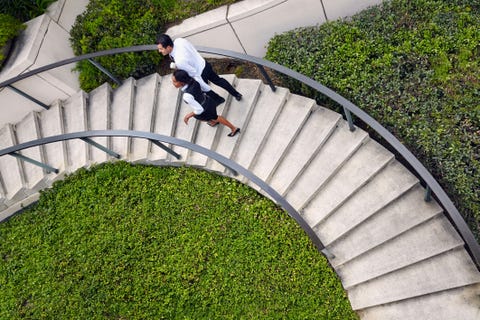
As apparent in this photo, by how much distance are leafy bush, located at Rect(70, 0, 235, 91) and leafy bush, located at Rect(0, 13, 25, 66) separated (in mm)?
869

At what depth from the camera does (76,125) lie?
7535mm

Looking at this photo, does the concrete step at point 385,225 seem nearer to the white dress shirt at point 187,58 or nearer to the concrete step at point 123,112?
the white dress shirt at point 187,58

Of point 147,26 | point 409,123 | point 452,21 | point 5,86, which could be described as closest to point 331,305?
point 409,123

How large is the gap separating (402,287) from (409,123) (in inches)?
90.0

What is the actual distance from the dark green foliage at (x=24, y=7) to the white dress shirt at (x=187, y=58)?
3.70m

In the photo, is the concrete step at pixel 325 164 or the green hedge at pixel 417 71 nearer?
the green hedge at pixel 417 71

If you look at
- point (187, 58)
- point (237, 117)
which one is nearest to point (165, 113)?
point (237, 117)

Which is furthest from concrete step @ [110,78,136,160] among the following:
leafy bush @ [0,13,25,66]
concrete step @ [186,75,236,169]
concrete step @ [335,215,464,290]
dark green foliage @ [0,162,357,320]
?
concrete step @ [335,215,464,290]

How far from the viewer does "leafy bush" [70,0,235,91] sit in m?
7.27

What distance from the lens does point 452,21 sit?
20.5ft

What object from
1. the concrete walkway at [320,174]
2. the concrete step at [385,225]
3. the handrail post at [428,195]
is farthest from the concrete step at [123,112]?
the handrail post at [428,195]

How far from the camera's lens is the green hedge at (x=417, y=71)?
5.72 m

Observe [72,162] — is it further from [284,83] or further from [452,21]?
[452,21]

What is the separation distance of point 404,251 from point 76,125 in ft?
19.0
